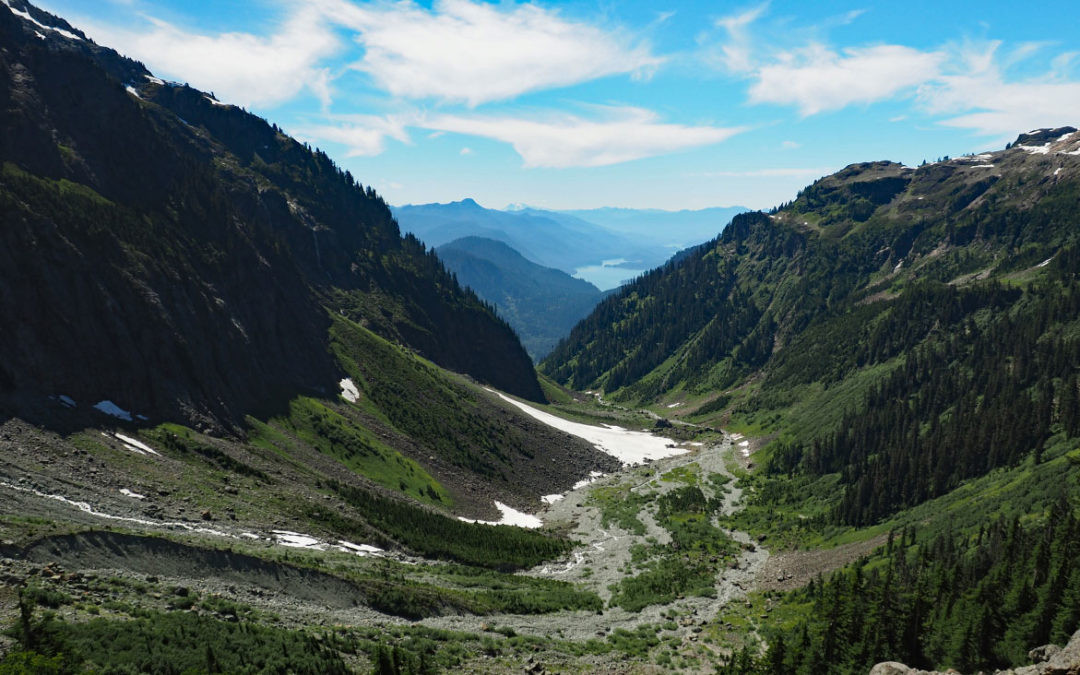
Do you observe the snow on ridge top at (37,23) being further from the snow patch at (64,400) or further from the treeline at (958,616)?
the treeline at (958,616)

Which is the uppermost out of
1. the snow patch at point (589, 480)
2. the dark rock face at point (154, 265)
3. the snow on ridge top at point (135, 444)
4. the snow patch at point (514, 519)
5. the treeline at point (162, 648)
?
the dark rock face at point (154, 265)

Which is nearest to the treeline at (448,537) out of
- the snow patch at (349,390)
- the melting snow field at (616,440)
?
the snow patch at (349,390)

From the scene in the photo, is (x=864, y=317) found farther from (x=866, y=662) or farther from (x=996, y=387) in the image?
(x=866, y=662)

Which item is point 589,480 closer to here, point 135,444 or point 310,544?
point 310,544

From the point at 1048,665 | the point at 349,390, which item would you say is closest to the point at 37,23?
the point at 349,390

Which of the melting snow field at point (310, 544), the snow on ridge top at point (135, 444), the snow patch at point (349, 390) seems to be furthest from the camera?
the snow patch at point (349, 390)
